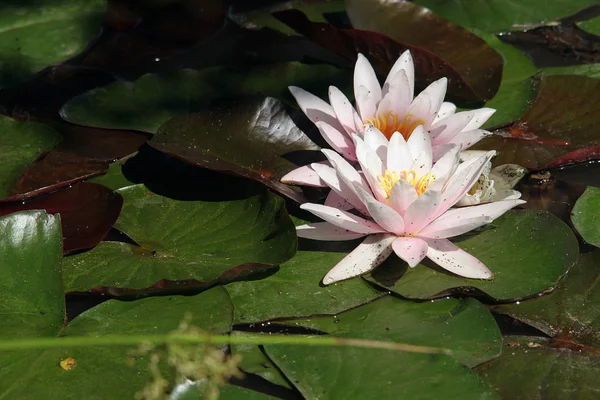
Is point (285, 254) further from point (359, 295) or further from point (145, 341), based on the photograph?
point (145, 341)

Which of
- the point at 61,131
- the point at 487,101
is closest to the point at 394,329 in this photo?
the point at 487,101

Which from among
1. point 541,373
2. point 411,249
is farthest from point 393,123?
point 541,373

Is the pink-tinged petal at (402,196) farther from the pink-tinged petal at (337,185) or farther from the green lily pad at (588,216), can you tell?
the green lily pad at (588,216)

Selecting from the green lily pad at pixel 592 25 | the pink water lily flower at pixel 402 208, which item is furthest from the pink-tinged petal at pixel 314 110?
the green lily pad at pixel 592 25

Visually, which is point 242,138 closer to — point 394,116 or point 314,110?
point 314,110

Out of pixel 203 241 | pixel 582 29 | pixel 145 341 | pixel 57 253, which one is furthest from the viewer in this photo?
pixel 582 29

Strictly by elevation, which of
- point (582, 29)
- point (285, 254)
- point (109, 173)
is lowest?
point (109, 173)

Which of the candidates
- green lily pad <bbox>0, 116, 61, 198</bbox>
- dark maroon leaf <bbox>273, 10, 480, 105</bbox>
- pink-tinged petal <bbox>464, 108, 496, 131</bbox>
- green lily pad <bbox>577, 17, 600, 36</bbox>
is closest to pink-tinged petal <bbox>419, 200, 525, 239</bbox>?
pink-tinged petal <bbox>464, 108, 496, 131</bbox>
